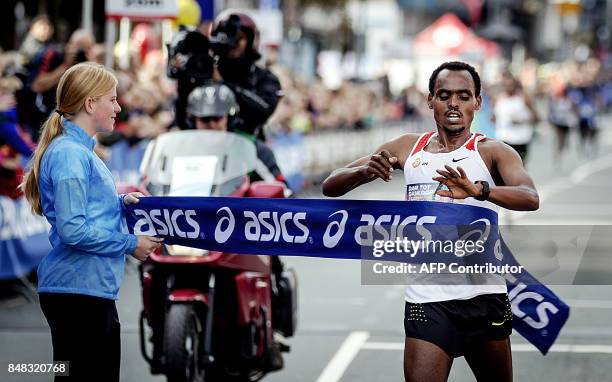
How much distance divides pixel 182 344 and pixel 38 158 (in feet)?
6.70

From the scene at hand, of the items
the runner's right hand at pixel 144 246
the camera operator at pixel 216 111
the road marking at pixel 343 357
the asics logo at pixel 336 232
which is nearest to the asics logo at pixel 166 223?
the runner's right hand at pixel 144 246

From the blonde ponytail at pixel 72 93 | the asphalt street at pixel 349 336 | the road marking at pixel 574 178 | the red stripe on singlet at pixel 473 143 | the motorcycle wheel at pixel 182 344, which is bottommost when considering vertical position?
the road marking at pixel 574 178

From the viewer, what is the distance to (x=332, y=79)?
4234 cm

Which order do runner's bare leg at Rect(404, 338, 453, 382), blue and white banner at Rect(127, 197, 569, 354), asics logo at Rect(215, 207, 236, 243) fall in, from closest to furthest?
runner's bare leg at Rect(404, 338, 453, 382), blue and white banner at Rect(127, 197, 569, 354), asics logo at Rect(215, 207, 236, 243)

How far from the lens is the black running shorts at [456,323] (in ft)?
18.5

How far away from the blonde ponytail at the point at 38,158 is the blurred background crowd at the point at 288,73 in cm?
399

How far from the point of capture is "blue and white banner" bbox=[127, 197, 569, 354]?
595cm

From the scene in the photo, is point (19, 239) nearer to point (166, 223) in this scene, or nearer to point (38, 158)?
point (166, 223)

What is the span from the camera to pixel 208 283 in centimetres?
765

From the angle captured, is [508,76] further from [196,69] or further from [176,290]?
[176,290]

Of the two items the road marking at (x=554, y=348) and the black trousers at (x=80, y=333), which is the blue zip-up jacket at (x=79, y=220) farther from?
the road marking at (x=554, y=348)

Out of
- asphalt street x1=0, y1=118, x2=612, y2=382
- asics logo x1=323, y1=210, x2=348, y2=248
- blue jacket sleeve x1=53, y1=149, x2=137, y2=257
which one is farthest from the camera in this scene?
asphalt street x1=0, y1=118, x2=612, y2=382

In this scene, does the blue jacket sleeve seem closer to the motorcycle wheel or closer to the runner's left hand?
the runner's left hand

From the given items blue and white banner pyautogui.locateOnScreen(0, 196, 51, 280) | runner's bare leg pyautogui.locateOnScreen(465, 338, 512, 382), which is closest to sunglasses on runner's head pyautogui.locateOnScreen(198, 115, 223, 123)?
runner's bare leg pyautogui.locateOnScreen(465, 338, 512, 382)
